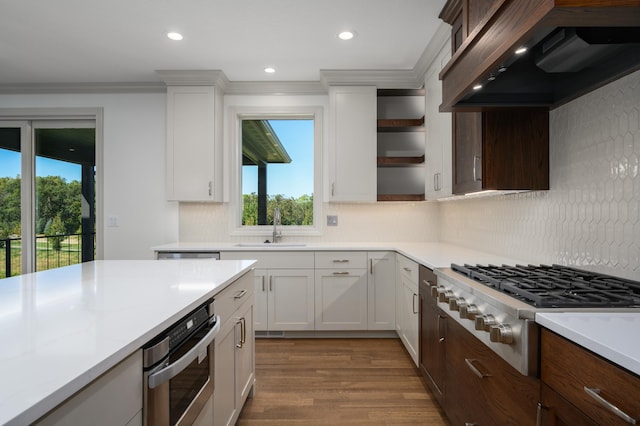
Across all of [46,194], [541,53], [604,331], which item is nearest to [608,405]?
[604,331]

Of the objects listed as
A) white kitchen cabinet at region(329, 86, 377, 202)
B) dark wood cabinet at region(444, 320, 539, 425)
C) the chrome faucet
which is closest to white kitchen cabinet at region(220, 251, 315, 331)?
the chrome faucet

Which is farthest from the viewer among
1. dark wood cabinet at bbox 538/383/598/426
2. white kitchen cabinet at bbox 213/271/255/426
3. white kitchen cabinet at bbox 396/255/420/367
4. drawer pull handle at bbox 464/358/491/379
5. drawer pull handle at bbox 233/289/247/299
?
white kitchen cabinet at bbox 396/255/420/367

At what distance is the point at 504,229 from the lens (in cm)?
253

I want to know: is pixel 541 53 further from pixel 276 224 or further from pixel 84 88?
pixel 84 88

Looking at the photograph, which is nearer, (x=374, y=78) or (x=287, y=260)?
(x=287, y=260)

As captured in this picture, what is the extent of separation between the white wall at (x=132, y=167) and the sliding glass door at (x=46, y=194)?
25cm

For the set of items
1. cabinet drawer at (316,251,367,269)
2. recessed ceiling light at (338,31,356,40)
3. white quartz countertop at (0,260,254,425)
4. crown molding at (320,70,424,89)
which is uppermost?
recessed ceiling light at (338,31,356,40)

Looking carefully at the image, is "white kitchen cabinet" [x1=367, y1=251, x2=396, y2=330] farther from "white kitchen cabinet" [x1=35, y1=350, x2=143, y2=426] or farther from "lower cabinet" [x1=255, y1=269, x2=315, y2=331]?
"white kitchen cabinet" [x1=35, y1=350, x2=143, y2=426]

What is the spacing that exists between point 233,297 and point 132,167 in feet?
9.06

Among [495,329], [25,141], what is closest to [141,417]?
[495,329]

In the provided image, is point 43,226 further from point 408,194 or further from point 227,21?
point 408,194

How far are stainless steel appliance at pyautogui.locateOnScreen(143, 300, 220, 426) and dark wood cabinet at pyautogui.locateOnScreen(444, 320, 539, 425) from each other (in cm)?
107

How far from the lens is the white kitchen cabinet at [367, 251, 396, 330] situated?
3.34 meters

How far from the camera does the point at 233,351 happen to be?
71.1 inches
